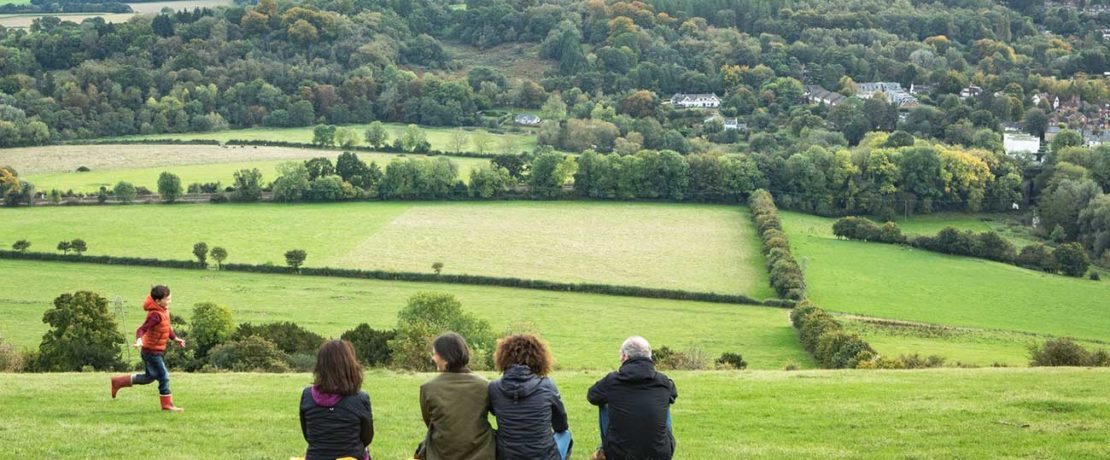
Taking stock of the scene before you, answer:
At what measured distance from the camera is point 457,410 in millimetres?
12164

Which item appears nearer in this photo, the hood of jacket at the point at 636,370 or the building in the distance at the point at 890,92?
the hood of jacket at the point at 636,370

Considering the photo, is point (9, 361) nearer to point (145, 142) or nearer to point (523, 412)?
point (523, 412)

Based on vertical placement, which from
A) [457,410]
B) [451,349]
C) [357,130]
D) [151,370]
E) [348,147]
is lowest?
[348,147]

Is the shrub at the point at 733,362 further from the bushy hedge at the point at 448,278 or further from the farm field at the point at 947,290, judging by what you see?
the farm field at the point at 947,290

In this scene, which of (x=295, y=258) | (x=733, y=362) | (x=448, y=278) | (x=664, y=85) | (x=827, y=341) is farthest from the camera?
(x=664, y=85)

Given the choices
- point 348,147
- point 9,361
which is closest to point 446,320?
point 9,361

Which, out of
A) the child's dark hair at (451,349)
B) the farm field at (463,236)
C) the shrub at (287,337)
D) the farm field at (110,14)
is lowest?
the farm field at (463,236)

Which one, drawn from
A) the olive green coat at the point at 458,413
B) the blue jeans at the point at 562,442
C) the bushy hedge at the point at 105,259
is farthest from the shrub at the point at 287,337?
the bushy hedge at the point at 105,259

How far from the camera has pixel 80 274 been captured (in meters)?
58.8

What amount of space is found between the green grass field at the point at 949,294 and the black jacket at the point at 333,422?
37.3 metres

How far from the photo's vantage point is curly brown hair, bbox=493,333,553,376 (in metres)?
12.3

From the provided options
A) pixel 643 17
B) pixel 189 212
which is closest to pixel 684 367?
pixel 189 212

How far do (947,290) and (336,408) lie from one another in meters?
55.5

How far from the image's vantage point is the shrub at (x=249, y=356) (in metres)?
30.4
